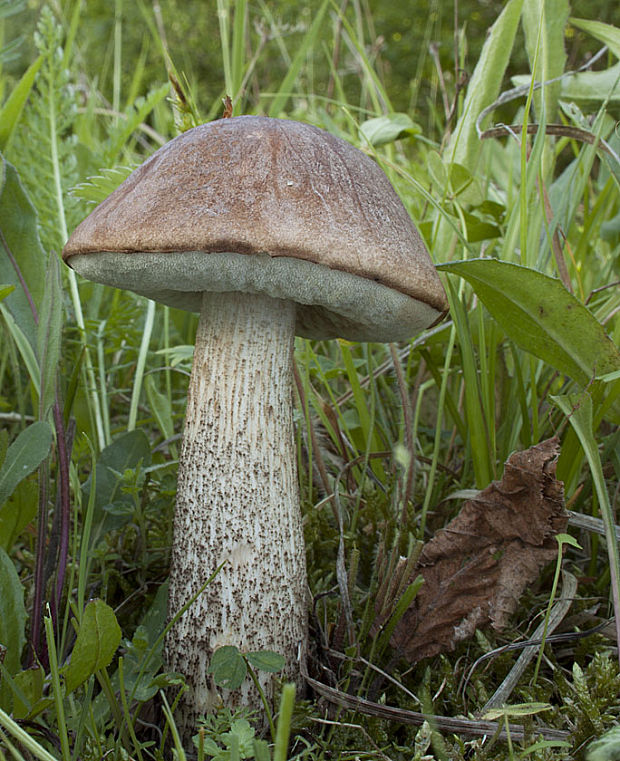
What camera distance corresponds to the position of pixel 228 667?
1142mm

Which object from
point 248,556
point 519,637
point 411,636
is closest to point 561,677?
point 519,637

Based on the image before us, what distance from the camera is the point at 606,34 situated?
1577mm

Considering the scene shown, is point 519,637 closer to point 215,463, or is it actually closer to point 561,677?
point 561,677

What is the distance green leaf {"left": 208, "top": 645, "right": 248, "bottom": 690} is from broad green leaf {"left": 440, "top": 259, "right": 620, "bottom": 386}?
2.58 feet

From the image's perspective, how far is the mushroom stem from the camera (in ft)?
4.07

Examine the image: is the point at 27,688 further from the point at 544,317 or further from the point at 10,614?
the point at 544,317

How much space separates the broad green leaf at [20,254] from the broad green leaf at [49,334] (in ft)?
0.52

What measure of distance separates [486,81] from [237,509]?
→ 1.22 m

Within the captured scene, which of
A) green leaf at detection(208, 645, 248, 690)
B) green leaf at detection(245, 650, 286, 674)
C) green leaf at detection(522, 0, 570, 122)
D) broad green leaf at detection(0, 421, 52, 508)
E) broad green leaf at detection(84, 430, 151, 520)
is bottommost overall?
green leaf at detection(208, 645, 248, 690)

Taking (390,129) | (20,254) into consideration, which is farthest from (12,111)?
(390,129)

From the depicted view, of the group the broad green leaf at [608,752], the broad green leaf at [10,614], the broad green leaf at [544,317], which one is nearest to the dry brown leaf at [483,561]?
the broad green leaf at [544,317]

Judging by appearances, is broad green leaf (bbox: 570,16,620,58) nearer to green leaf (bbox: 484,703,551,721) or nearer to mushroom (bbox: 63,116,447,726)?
mushroom (bbox: 63,116,447,726)

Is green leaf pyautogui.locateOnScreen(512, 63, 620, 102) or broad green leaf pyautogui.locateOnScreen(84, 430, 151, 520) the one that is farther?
green leaf pyautogui.locateOnScreen(512, 63, 620, 102)

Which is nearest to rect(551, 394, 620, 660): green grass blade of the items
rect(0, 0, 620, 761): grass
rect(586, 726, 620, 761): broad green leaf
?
rect(0, 0, 620, 761): grass
